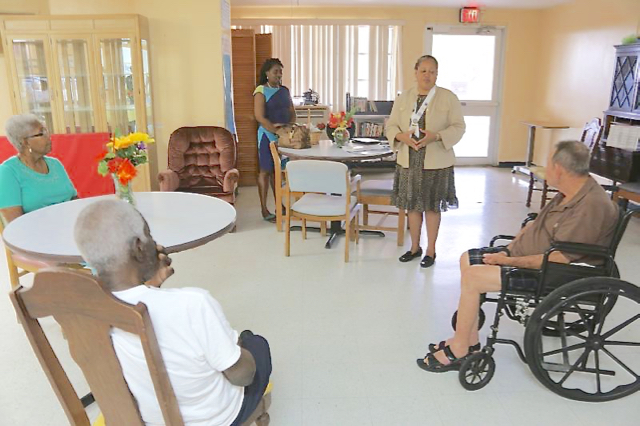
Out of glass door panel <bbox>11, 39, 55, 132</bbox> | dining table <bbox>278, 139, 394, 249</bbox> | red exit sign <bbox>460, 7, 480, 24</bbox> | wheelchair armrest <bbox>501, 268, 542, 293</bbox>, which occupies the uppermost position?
red exit sign <bbox>460, 7, 480, 24</bbox>

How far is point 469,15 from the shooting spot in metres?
7.44

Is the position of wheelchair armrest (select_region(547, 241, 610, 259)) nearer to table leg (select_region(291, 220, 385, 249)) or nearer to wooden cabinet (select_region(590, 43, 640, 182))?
table leg (select_region(291, 220, 385, 249))

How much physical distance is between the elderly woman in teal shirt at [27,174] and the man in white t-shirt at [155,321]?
5.74 ft

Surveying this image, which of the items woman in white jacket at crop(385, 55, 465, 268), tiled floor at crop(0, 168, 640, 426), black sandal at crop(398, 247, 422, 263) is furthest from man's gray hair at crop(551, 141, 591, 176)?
black sandal at crop(398, 247, 422, 263)

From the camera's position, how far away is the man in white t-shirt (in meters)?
1.24

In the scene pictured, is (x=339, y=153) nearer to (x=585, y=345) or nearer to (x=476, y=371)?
(x=476, y=371)

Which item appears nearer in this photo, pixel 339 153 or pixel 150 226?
pixel 150 226

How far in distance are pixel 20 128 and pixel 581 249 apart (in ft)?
9.21

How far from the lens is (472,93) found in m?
7.94

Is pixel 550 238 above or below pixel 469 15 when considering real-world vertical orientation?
below

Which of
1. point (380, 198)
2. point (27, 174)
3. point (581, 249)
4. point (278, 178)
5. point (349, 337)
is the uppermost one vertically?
point (27, 174)

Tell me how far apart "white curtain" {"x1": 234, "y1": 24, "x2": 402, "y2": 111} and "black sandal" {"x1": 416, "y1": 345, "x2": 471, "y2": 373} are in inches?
222

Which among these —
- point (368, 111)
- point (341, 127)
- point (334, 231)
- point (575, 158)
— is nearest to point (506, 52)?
point (368, 111)

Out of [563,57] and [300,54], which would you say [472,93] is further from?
[300,54]
